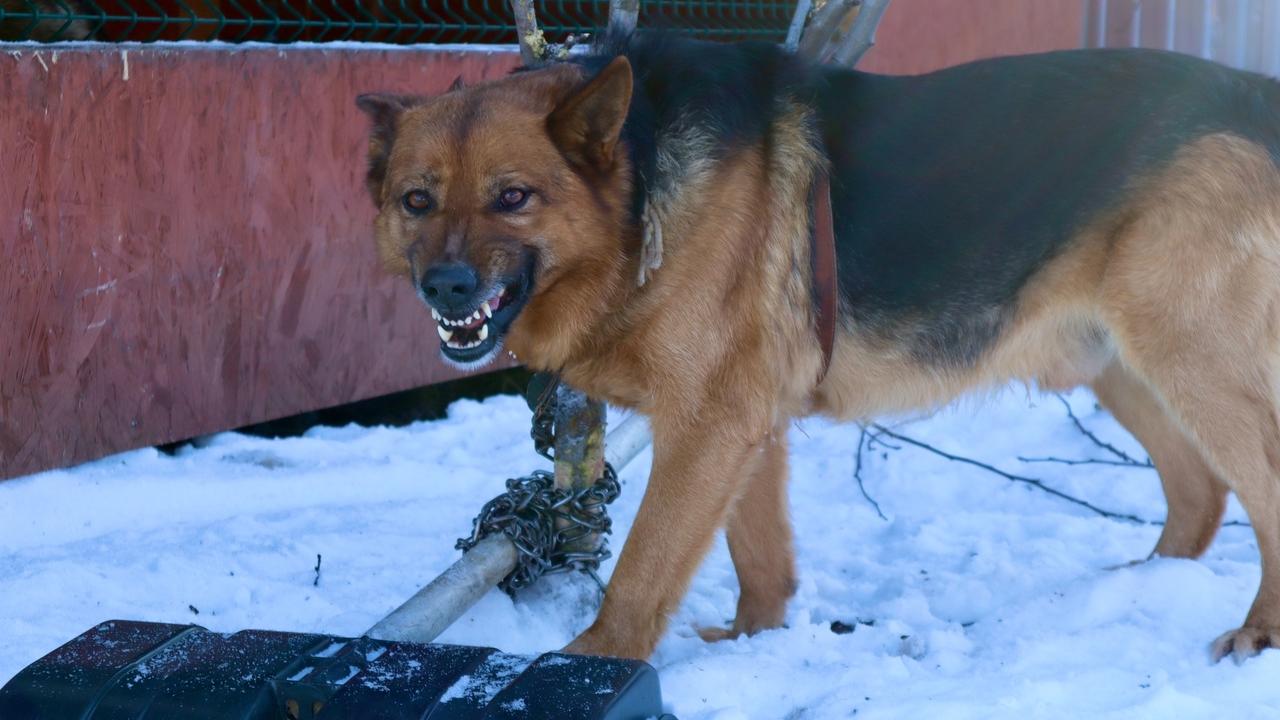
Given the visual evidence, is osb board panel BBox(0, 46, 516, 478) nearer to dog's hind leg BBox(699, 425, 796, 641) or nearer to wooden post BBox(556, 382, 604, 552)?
wooden post BBox(556, 382, 604, 552)

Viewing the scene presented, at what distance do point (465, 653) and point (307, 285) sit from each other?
321 centimetres

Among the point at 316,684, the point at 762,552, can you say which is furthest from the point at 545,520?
the point at 316,684

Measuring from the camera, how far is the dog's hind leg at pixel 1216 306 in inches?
136

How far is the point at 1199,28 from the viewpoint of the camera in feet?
30.1

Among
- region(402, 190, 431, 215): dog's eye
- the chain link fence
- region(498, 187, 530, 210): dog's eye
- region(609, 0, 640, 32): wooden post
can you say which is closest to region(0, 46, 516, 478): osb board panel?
the chain link fence

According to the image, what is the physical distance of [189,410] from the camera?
5.10 metres

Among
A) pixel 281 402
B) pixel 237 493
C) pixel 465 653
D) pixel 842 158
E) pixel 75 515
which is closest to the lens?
pixel 465 653

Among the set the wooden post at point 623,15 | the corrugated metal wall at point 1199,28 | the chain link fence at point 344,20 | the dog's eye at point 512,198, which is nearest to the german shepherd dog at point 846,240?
the dog's eye at point 512,198

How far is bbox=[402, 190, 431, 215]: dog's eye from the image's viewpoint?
325 cm

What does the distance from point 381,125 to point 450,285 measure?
701 mm

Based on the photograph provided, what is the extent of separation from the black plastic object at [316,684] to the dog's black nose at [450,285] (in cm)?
86

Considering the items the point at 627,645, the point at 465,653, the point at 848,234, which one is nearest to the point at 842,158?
the point at 848,234

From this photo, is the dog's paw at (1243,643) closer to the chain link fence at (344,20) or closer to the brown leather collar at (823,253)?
the brown leather collar at (823,253)

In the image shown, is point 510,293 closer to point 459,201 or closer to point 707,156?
point 459,201
